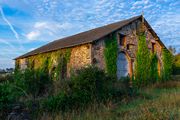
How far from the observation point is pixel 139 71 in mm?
22688

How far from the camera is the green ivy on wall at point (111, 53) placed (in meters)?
20.3

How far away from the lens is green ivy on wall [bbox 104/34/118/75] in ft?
66.5

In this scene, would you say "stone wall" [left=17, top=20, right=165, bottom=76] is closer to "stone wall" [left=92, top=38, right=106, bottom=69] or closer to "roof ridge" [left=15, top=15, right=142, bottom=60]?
"stone wall" [left=92, top=38, right=106, bottom=69]

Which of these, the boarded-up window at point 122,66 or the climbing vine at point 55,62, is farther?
the climbing vine at point 55,62

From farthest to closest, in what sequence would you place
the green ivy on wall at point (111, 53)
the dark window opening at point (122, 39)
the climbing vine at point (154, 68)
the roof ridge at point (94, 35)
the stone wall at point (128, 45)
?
the climbing vine at point (154, 68)
the dark window opening at point (122, 39)
the green ivy on wall at point (111, 53)
the roof ridge at point (94, 35)
the stone wall at point (128, 45)

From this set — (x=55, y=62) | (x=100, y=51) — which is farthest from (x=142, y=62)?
(x=55, y=62)

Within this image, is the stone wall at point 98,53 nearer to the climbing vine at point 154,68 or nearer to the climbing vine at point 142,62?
the climbing vine at point 142,62

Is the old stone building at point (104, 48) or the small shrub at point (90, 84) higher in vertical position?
the old stone building at point (104, 48)

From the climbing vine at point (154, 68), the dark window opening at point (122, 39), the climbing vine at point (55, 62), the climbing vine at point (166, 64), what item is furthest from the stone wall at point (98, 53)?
the climbing vine at point (166, 64)

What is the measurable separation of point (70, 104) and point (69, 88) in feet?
3.44

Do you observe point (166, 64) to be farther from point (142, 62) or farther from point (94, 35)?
point (94, 35)

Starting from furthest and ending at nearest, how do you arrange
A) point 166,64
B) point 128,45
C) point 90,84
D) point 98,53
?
point 166,64 < point 128,45 < point 98,53 < point 90,84

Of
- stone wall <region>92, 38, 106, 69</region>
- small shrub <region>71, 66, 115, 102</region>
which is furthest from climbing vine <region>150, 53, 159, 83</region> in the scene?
small shrub <region>71, 66, 115, 102</region>

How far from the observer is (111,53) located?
20531 mm
